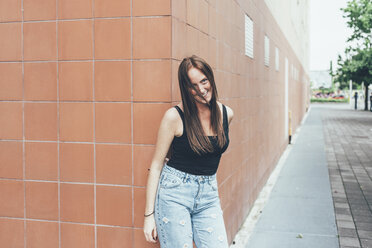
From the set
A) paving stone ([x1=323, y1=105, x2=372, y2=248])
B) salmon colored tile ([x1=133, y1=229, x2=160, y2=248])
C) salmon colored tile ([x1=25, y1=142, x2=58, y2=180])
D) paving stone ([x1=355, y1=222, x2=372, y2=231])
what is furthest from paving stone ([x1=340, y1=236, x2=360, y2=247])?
salmon colored tile ([x1=25, y1=142, x2=58, y2=180])

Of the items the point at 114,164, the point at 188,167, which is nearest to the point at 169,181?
the point at 188,167

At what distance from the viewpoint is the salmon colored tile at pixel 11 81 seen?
11.3 feet

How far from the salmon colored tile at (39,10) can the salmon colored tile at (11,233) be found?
5.12ft

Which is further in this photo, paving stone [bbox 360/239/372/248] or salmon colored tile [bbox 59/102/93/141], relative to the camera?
paving stone [bbox 360/239/372/248]

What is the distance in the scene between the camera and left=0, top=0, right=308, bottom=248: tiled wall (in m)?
3.13

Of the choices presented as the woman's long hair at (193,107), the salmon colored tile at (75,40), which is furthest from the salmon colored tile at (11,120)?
the woman's long hair at (193,107)

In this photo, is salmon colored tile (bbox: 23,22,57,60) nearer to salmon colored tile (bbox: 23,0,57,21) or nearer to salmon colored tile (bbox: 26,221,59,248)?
salmon colored tile (bbox: 23,0,57,21)

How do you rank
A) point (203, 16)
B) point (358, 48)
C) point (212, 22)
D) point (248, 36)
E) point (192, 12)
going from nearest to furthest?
point (192, 12)
point (203, 16)
point (212, 22)
point (248, 36)
point (358, 48)

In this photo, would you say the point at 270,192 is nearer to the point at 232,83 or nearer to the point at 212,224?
the point at 232,83

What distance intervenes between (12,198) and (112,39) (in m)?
1.46

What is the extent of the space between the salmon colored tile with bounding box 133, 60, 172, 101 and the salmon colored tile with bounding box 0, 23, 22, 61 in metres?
0.97

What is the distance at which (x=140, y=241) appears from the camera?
3.22 m

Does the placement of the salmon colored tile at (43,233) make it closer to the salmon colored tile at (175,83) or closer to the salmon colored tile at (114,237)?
the salmon colored tile at (114,237)

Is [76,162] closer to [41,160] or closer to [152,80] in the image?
[41,160]
